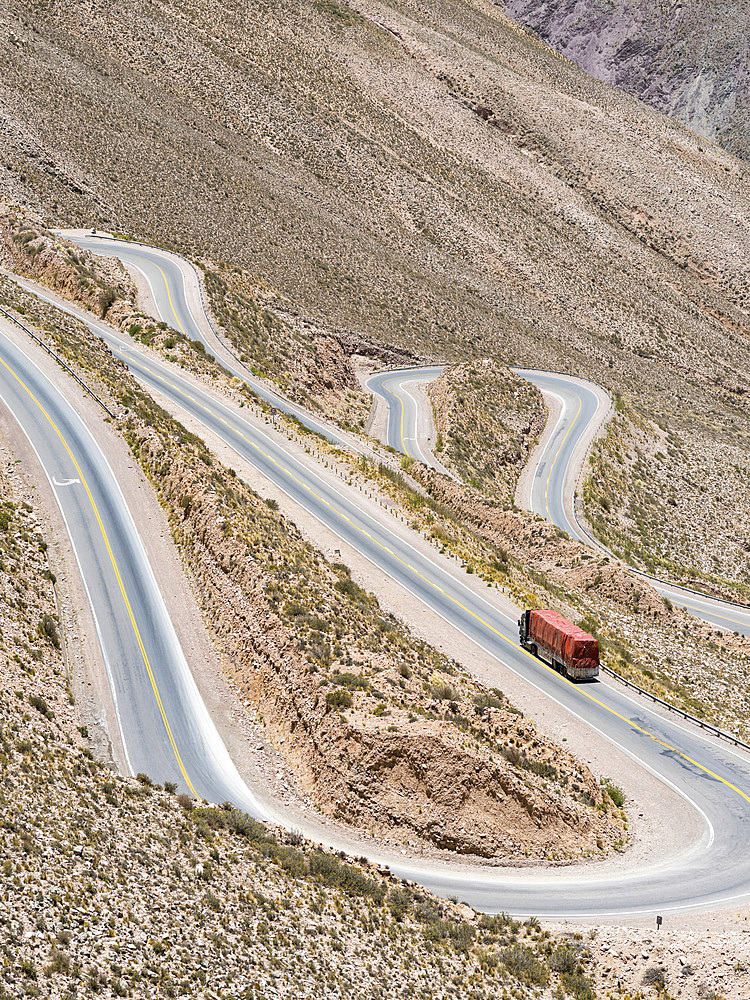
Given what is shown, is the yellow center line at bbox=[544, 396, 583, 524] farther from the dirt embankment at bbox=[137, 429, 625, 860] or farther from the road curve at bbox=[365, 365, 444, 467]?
the dirt embankment at bbox=[137, 429, 625, 860]

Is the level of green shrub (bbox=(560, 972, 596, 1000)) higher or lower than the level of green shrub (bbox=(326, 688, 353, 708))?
lower

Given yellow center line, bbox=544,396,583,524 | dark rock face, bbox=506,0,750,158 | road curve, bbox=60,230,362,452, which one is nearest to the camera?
road curve, bbox=60,230,362,452

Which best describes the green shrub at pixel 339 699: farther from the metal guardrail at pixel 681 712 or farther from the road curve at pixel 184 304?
the road curve at pixel 184 304

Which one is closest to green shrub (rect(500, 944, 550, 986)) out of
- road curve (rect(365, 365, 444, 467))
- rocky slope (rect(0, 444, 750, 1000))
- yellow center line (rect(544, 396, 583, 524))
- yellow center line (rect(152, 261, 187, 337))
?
rocky slope (rect(0, 444, 750, 1000))

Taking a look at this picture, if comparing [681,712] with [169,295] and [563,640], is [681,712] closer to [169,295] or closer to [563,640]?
[563,640]

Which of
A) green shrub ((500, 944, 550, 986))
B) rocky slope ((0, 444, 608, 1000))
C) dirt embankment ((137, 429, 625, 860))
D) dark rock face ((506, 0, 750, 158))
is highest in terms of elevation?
dark rock face ((506, 0, 750, 158))

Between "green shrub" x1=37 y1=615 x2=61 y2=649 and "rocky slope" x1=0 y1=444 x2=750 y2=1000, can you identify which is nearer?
"rocky slope" x1=0 y1=444 x2=750 y2=1000

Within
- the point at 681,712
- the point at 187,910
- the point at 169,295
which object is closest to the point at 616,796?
the point at 681,712

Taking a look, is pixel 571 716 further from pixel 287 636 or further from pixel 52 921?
pixel 52 921
